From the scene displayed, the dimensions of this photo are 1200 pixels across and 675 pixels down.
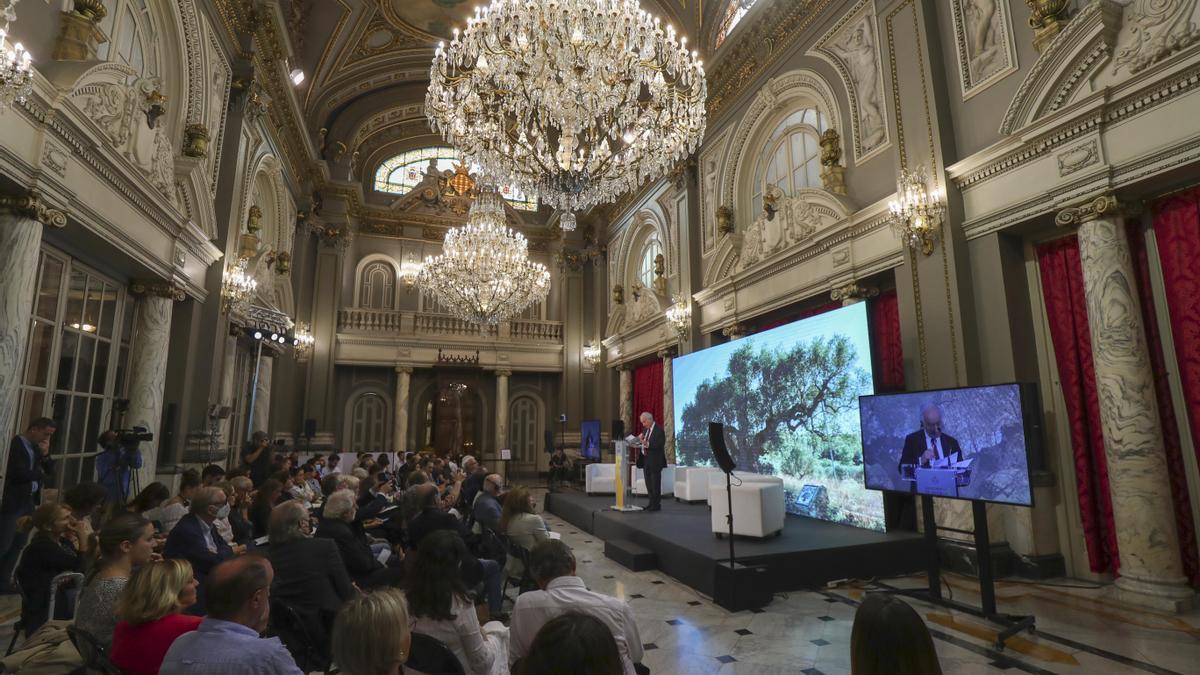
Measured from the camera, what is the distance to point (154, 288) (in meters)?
6.89

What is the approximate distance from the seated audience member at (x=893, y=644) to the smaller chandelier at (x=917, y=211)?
5622 millimetres

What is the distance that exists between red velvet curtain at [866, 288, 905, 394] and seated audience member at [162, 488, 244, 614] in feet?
19.6

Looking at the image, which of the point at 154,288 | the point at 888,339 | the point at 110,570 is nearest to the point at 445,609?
the point at 110,570

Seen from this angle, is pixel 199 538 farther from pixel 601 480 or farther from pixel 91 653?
pixel 601 480

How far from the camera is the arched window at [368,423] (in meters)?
14.8

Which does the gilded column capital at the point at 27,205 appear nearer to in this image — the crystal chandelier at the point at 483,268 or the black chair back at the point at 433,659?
the black chair back at the point at 433,659

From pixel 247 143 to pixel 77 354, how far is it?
418cm

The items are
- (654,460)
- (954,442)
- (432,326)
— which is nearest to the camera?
(954,442)

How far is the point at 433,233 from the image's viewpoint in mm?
15992

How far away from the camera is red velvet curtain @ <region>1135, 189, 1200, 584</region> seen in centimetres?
445

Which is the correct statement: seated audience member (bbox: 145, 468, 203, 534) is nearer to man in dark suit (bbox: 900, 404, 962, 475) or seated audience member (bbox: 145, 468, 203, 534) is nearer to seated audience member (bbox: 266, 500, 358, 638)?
seated audience member (bbox: 266, 500, 358, 638)

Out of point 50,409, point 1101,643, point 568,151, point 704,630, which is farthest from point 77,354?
point 1101,643

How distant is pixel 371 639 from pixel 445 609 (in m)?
0.76

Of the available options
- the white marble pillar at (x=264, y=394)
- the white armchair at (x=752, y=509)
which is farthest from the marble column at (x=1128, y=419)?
the white marble pillar at (x=264, y=394)
